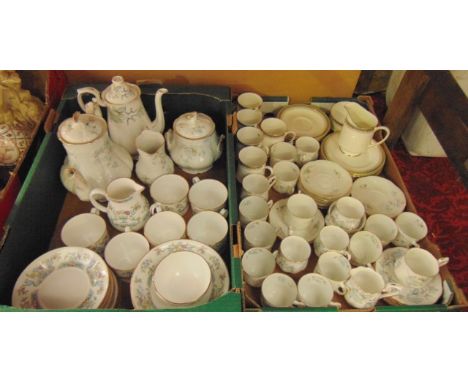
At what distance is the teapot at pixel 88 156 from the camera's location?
2.91ft

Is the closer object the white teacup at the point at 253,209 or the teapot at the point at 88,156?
the teapot at the point at 88,156

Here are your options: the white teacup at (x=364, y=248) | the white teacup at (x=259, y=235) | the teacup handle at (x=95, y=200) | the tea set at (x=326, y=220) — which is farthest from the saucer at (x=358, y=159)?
the teacup handle at (x=95, y=200)

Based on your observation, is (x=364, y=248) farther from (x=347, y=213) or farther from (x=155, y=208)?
(x=155, y=208)

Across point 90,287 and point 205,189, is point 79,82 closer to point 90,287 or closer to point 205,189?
point 205,189

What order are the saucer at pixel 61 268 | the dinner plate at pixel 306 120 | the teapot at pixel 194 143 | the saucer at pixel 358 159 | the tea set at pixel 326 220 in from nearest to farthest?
the saucer at pixel 61 268
the tea set at pixel 326 220
the teapot at pixel 194 143
the saucer at pixel 358 159
the dinner plate at pixel 306 120

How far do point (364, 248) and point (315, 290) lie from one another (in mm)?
191

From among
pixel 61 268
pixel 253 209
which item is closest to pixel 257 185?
pixel 253 209

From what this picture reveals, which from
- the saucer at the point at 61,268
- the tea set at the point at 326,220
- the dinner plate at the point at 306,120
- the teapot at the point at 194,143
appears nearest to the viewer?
the saucer at the point at 61,268

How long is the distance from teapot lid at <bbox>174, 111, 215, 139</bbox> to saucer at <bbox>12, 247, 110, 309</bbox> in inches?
15.8

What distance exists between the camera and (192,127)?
40.4 inches

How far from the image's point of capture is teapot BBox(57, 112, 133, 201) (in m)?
0.89

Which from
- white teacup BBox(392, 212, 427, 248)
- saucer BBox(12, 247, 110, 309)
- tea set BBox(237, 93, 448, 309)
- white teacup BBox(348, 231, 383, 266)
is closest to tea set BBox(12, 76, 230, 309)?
saucer BBox(12, 247, 110, 309)

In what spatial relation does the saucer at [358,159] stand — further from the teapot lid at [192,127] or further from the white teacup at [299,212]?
the teapot lid at [192,127]

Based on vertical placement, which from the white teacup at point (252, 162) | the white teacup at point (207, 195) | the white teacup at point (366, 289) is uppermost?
the white teacup at point (252, 162)
